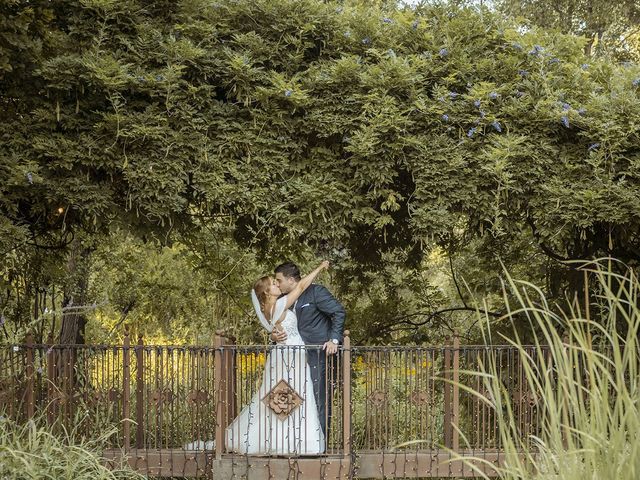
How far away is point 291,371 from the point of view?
24.6ft

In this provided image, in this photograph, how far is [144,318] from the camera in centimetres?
1449

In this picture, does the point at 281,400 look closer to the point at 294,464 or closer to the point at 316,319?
the point at 294,464

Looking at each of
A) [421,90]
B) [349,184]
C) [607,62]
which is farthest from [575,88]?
[349,184]

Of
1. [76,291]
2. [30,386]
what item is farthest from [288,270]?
[76,291]

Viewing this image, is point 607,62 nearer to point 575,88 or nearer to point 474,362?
point 575,88

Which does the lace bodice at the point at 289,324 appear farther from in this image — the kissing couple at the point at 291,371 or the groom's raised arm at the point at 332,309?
the groom's raised arm at the point at 332,309

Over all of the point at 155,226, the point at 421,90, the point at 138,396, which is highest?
the point at 421,90

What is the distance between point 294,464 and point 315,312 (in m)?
1.40

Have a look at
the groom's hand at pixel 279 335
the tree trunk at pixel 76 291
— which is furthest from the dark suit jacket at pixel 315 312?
the tree trunk at pixel 76 291

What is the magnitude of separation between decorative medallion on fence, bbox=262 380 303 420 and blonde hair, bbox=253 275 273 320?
767 millimetres

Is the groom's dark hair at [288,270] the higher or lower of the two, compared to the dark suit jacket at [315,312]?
higher

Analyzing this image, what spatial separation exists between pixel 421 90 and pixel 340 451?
308cm

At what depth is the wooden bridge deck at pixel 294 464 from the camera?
6719 millimetres

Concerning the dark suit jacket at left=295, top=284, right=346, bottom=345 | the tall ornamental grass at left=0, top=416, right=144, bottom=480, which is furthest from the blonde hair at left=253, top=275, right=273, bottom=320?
the tall ornamental grass at left=0, top=416, right=144, bottom=480
